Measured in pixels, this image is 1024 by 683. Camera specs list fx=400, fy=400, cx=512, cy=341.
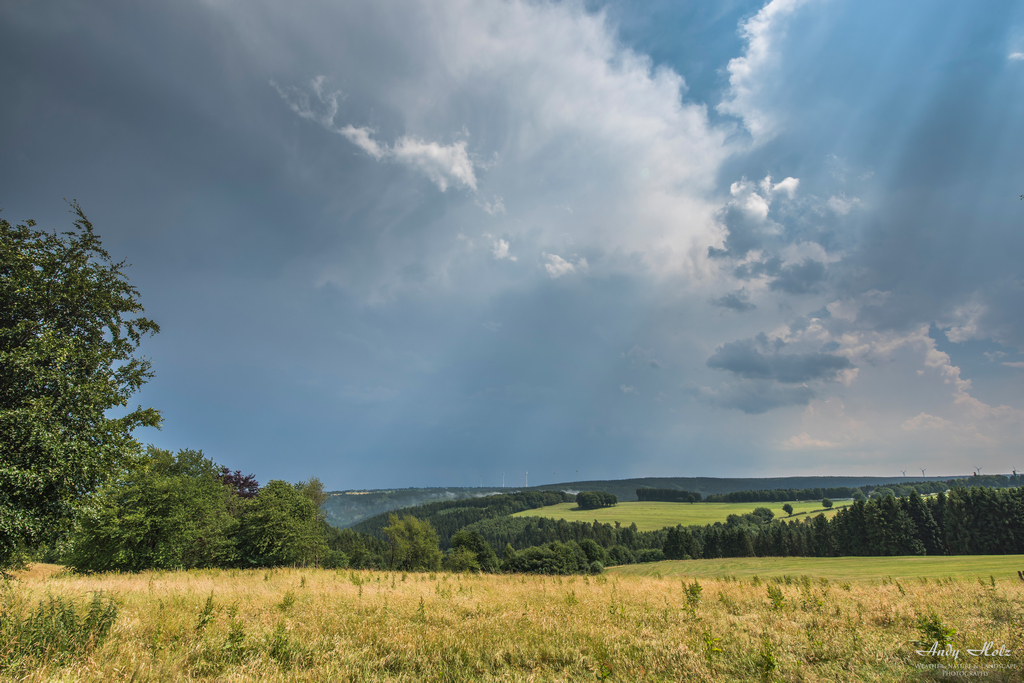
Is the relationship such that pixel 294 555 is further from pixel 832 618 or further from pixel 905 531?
pixel 905 531

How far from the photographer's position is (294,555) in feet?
119

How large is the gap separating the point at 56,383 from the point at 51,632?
9918 mm

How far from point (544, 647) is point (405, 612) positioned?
4.75 meters

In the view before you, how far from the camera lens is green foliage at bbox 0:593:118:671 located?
24.0ft

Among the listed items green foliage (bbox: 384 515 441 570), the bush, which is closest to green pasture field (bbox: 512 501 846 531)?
the bush

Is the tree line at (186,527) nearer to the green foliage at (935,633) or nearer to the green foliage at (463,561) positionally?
the green foliage at (935,633)

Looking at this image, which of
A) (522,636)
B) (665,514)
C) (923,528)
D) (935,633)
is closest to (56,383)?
(522,636)

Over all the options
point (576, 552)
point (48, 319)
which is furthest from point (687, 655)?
point (576, 552)

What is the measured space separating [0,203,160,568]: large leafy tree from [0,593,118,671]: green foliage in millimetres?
4248

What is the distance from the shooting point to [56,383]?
45.8 feet

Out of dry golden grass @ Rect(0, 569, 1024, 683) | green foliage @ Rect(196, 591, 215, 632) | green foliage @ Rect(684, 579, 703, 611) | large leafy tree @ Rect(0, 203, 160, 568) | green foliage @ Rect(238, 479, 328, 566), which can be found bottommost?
green foliage @ Rect(238, 479, 328, 566)

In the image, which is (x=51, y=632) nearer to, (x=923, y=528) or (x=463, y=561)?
(x=463, y=561)

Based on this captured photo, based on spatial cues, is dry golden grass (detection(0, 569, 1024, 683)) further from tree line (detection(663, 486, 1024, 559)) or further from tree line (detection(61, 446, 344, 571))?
tree line (detection(663, 486, 1024, 559))

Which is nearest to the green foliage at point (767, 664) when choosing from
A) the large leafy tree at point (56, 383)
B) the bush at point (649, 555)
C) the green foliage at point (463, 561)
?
the large leafy tree at point (56, 383)
